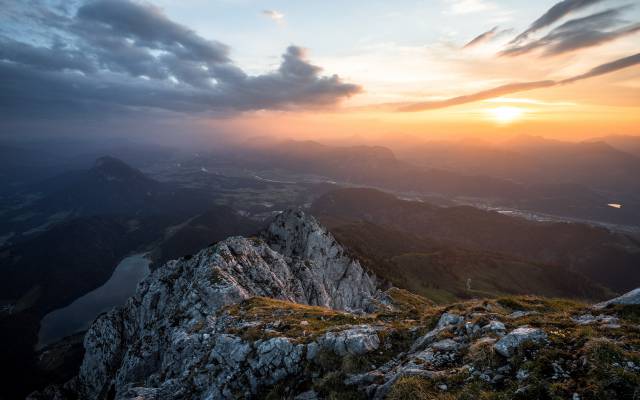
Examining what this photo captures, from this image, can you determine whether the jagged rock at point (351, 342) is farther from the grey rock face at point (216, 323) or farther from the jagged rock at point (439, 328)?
the jagged rock at point (439, 328)

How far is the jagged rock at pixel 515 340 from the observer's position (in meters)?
17.7

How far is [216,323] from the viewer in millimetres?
38344

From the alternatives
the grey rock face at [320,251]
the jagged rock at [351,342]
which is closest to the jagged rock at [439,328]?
the jagged rock at [351,342]

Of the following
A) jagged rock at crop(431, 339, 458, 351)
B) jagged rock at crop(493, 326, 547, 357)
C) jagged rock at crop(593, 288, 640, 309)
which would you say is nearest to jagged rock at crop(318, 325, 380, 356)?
jagged rock at crop(431, 339, 458, 351)

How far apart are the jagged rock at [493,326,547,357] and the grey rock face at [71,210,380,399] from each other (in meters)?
9.20

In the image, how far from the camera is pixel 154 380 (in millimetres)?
35562

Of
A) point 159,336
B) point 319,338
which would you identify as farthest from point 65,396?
point 319,338

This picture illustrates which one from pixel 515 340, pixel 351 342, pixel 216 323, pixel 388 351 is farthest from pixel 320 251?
pixel 515 340

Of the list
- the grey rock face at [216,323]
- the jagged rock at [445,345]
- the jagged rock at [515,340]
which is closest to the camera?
the jagged rock at [515,340]

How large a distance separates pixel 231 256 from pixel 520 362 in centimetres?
5514

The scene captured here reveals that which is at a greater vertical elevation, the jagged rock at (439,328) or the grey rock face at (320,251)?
the jagged rock at (439,328)

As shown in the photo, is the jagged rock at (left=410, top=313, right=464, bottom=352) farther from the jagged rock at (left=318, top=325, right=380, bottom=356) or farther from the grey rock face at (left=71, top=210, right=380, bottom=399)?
the grey rock face at (left=71, top=210, right=380, bottom=399)

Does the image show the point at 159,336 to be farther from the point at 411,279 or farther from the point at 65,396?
the point at 411,279

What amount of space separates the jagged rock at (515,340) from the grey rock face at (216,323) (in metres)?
9.20
